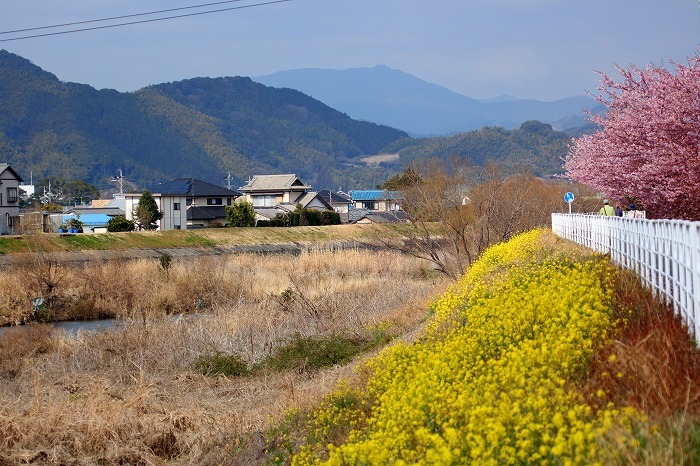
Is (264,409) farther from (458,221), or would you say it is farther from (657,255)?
(458,221)

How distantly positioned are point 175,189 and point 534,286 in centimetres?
6818

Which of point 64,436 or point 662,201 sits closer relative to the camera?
point 64,436

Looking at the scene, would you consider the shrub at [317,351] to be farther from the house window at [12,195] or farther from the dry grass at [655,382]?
the house window at [12,195]

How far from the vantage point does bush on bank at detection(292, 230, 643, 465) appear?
491cm

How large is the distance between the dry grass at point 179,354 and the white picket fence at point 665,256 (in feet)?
14.6

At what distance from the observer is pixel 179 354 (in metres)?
18.1

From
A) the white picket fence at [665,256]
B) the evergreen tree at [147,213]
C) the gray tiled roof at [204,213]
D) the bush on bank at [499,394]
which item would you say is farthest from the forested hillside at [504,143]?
the bush on bank at [499,394]

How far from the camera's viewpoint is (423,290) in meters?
25.2

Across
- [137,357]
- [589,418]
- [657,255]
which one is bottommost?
[137,357]

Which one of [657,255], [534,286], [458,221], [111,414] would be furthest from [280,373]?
[458,221]

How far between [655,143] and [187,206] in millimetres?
64288

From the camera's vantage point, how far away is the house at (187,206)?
74.4m

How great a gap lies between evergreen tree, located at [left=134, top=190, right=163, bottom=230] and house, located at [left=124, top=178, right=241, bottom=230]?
11.0 feet

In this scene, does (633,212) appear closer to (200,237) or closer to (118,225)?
(200,237)
